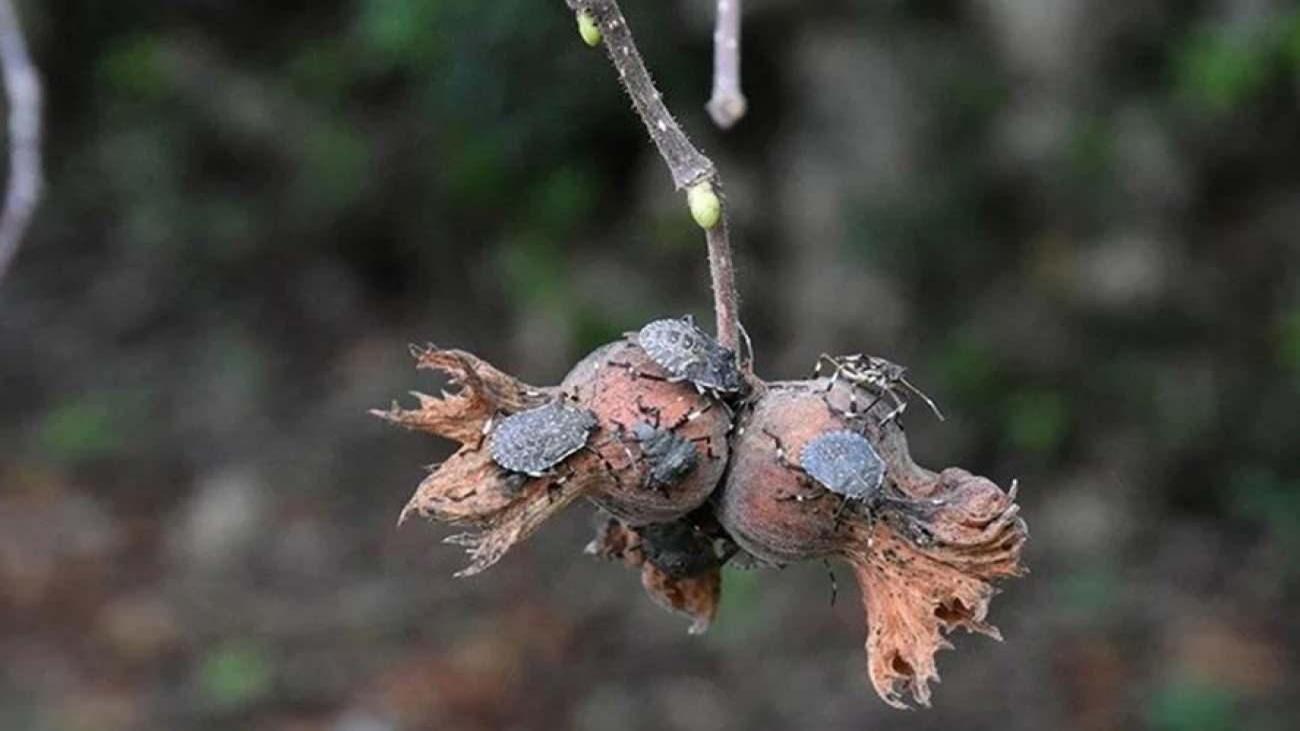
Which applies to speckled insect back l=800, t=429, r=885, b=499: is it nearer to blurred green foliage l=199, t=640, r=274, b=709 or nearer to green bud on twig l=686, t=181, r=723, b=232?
green bud on twig l=686, t=181, r=723, b=232

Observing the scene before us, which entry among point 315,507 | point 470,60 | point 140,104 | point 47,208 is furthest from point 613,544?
point 47,208

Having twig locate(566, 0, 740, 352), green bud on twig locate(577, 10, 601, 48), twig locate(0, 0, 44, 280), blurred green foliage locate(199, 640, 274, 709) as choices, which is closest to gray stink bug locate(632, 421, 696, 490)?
twig locate(566, 0, 740, 352)

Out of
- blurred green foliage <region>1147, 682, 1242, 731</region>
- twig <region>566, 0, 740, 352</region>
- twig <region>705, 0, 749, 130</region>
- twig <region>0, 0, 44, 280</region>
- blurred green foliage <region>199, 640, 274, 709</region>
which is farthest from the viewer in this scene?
blurred green foliage <region>199, 640, 274, 709</region>

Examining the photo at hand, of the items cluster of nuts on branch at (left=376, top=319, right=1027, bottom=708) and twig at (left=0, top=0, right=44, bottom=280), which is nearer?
cluster of nuts on branch at (left=376, top=319, right=1027, bottom=708)

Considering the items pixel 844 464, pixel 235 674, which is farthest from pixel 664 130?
pixel 235 674

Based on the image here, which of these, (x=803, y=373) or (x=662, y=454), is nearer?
(x=662, y=454)

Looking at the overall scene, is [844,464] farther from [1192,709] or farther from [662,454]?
[1192,709]
